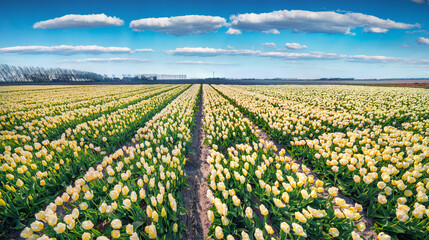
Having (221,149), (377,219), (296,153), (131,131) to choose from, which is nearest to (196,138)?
(221,149)

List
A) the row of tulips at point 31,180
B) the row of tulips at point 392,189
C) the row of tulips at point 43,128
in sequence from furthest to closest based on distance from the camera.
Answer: the row of tulips at point 43,128 < the row of tulips at point 31,180 < the row of tulips at point 392,189

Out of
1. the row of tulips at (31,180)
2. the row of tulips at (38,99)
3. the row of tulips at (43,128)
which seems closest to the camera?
the row of tulips at (31,180)

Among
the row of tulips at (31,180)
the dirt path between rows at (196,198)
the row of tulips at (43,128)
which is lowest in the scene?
the dirt path between rows at (196,198)

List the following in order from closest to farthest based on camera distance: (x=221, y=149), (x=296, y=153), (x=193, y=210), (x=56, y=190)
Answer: (x=193, y=210)
(x=56, y=190)
(x=296, y=153)
(x=221, y=149)

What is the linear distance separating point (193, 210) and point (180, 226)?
82cm

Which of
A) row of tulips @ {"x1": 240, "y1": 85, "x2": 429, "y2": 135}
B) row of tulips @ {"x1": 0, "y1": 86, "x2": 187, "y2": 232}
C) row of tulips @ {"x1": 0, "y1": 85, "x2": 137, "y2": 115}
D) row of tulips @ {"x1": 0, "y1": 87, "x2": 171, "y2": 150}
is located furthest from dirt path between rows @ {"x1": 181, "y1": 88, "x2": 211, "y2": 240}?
row of tulips @ {"x1": 0, "y1": 85, "x2": 137, "y2": 115}

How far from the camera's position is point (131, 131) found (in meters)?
8.20

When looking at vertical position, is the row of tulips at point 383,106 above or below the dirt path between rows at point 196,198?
above

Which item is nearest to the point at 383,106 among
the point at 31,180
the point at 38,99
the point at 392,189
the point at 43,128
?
the point at 392,189

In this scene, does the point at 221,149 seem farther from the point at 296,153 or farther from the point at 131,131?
the point at 131,131

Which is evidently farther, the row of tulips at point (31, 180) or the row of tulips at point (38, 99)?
the row of tulips at point (38, 99)

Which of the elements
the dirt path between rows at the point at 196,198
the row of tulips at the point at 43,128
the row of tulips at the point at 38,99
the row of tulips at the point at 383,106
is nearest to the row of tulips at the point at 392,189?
the dirt path between rows at the point at 196,198

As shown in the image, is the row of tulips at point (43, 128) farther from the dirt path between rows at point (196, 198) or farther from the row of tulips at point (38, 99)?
the row of tulips at point (38, 99)

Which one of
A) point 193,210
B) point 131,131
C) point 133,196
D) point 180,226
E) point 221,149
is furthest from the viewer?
point 131,131
